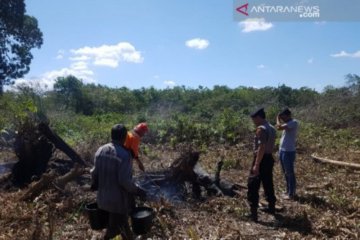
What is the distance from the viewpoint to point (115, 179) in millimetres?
4402

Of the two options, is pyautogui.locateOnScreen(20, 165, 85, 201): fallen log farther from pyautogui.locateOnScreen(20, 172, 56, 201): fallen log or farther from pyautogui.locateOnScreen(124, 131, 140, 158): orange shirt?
pyautogui.locateOnScreen(124, 131, 140, 158): orange shirt

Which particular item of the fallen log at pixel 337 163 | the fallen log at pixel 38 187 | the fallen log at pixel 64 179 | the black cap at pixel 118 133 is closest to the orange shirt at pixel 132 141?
the fallen log at pixel 64 179

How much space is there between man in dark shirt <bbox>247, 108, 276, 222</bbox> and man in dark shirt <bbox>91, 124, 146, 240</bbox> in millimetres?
2433

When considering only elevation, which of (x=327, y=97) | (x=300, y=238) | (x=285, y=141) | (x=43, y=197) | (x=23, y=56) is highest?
(x=23, y=56)

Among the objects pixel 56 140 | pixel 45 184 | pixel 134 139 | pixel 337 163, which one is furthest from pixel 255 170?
pixel 337 163

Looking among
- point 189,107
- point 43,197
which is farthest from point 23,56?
point 43,197

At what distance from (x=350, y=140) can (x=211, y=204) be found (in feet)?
36.3

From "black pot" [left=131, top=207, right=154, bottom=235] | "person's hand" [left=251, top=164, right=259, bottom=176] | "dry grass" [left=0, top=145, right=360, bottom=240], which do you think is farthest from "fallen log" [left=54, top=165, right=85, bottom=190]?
"person's hand" [left=251, top=164, right=259, bottom=176]

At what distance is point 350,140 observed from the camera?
1611cm

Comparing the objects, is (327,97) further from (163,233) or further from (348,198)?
(163,233)

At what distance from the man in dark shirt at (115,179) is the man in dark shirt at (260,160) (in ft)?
7.98

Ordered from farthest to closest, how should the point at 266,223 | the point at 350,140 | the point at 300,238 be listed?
the point at 350,140
the point at 266,223
the point at 300,238

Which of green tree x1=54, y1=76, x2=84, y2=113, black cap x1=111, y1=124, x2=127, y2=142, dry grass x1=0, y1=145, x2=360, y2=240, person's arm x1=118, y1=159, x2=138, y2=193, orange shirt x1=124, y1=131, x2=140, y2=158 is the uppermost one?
green tree x1=54, y1=76, x2=84, y2=113

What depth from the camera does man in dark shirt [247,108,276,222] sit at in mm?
6246
